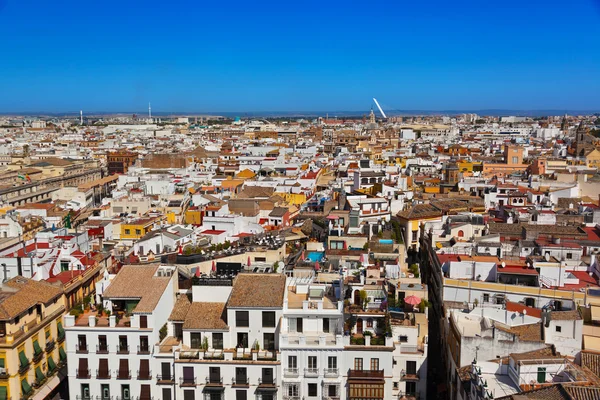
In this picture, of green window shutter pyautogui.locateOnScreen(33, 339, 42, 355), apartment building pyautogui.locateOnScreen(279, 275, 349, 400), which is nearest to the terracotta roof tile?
apartment building pyautogui.locateOnScreen(279, 275, 349, 400)

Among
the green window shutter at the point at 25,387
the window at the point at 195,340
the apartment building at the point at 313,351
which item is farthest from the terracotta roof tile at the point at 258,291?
the green window shutter at the point at 25,387

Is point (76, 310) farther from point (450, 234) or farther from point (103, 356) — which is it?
point (450, 234)

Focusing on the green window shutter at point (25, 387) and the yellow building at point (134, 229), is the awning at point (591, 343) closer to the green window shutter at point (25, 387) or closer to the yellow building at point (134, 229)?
the green window shutter at point (25, 387)

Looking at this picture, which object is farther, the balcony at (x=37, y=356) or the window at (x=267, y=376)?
the balcony at (x=37, y=356)

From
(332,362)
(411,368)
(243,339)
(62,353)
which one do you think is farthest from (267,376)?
(62,353)

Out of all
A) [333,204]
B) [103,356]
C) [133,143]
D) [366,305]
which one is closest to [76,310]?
[103,356]

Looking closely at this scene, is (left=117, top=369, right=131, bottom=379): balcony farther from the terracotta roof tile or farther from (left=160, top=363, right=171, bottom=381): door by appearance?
the terracotta roof tile
